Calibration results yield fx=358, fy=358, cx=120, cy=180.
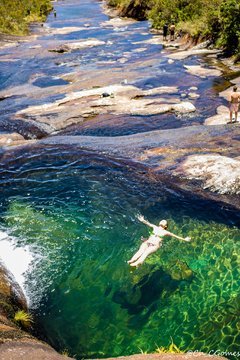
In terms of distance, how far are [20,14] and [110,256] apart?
64592 millimetres

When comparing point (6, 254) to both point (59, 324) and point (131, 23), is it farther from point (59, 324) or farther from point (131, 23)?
point (131, 23)

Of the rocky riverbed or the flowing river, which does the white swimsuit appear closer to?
the flowing river

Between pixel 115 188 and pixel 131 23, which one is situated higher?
pixel 131 23

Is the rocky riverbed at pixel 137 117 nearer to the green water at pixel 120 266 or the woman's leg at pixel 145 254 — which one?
the green water at pixel 120 266

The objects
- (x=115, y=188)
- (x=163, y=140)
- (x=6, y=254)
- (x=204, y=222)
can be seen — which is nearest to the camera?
(x=6, y=254)

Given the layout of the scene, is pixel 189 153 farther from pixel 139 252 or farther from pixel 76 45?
pixel 76 45

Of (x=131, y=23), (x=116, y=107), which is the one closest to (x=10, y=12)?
(x=131, y=23)

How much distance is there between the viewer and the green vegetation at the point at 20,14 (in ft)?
187

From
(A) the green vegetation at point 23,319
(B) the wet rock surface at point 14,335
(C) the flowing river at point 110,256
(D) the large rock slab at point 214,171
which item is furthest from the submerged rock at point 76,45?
(A) the green vegetation at point 23,319

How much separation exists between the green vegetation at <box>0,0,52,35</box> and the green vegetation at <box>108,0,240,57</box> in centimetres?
2200

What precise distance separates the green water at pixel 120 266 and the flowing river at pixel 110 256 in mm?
29

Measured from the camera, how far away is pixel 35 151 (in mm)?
17984

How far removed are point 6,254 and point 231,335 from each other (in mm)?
7161

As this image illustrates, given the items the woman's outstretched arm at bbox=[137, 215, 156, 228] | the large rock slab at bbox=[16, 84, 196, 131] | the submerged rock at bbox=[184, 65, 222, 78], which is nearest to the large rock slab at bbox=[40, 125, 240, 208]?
the woman's outstretched arm at bbox=[137, 215, 156, 228]
